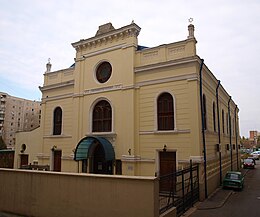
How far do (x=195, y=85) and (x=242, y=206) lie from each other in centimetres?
677

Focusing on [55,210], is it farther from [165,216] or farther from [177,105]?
[177,105]

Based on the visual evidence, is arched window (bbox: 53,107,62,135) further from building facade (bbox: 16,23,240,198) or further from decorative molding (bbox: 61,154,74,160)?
decorative molding (bbox: 61,154,74,160)

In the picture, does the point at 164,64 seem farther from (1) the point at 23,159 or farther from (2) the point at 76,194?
(1) the point at 23,159

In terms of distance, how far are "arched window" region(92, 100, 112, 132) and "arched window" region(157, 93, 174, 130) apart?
12.3 ft

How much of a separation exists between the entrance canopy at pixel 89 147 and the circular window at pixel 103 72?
4.56m

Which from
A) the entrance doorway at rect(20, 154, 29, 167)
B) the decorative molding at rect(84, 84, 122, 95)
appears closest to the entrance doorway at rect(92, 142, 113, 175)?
the decorative molding at rect(84, 84, 122, 95)

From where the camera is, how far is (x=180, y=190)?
11172mm

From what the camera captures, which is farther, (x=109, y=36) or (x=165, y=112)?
(x=109, y=36)

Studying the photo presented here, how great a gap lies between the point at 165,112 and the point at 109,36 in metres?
7.11

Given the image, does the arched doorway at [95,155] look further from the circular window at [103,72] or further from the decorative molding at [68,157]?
the circular window at [103,72]

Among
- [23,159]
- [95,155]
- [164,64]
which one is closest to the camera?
[164,64]

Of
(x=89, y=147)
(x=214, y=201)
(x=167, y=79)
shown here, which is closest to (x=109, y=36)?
(x=167, y=79)

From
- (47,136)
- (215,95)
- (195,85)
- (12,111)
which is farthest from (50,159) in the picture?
(12,111)

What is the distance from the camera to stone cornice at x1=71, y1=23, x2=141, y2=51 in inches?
655
